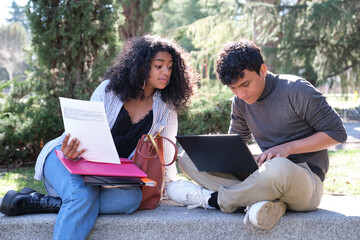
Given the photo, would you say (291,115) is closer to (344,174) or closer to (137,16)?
(344,174)

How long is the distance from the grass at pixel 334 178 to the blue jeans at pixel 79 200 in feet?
5.16

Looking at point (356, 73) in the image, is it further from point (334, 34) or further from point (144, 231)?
point (144, 231)

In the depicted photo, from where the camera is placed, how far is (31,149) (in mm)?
5684

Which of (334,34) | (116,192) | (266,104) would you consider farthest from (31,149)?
(334,34)

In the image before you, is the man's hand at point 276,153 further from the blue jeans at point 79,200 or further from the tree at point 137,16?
the tree at point 137,16

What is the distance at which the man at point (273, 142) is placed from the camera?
227 cm

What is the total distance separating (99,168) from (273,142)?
1.11 m

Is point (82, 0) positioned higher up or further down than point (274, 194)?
higher up

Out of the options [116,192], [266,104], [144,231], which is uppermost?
[266,104]

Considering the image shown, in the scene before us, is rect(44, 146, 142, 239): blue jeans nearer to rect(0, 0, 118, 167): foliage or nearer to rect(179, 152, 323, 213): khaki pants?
rect(179, 152, 323, 213): khaki pants

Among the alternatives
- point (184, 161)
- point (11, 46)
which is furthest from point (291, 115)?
point (11, 46)

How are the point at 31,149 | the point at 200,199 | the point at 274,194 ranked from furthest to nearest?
the point at 31,149, the point at 200,199, the point at 274,194

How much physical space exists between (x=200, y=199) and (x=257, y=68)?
3.00ft

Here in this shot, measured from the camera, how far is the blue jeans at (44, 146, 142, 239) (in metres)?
2.21
